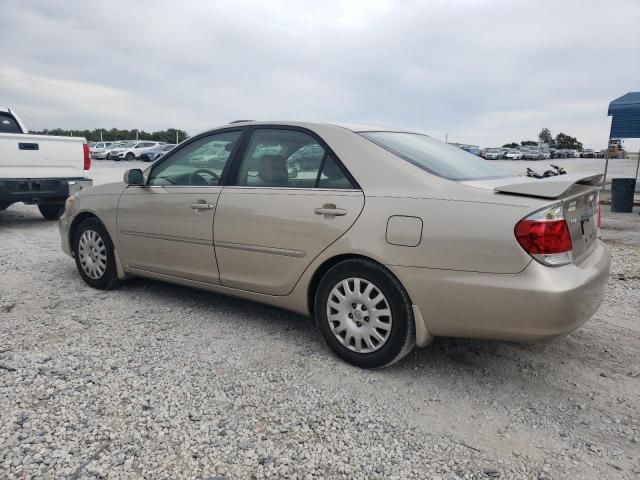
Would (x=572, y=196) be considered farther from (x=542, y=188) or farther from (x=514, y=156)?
(x=514, y=156)

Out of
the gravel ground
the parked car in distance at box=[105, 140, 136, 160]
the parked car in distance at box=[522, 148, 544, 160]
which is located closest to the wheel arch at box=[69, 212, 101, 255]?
the gravel ground

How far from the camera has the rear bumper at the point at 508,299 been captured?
2.55m

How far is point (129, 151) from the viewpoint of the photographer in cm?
4138

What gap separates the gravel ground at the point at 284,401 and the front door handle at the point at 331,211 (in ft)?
3.16

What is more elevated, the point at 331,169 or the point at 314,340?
the point at 331,169

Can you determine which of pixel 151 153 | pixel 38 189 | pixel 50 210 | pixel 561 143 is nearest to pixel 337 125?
pixel 38 189

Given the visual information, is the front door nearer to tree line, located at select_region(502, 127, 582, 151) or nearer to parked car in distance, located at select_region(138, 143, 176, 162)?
parked car in distance, located at select_region(138, 143, 176, 162)

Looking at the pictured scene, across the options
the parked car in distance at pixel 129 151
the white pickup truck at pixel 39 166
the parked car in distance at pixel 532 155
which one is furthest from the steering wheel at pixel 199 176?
the parked car in distance at pixel 532 155

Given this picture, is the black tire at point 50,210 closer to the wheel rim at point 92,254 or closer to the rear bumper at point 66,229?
the rear bumper at point 66,229

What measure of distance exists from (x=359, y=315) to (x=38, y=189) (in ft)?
22.8

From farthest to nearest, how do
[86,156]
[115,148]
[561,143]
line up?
[561,143]
[115,148]
[86,156]

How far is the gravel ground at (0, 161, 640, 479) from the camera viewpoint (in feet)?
7.41

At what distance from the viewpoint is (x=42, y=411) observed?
8.57 ft

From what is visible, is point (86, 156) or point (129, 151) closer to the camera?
point (86, 156)
